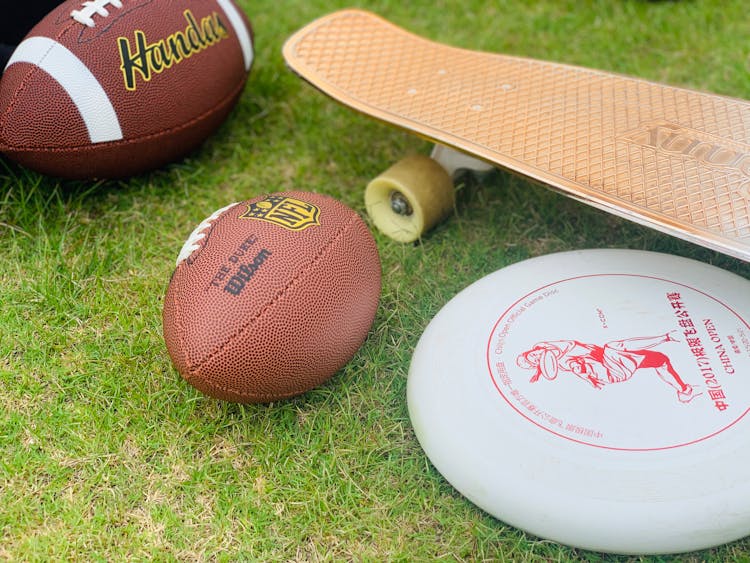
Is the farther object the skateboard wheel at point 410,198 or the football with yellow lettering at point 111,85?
the skateboard wheel at point 410,198

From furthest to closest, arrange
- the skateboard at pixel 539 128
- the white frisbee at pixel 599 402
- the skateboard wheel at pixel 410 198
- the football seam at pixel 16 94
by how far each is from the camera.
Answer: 1. the skateboard wheel at pixel 410 198
2. the football seam at pixel 16 94
3. the skateboard at pixel 539 128
4. the white frisbee at pixel 599 402

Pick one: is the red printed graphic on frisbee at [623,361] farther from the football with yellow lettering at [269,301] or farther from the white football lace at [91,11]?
the white football lace at [91,11]

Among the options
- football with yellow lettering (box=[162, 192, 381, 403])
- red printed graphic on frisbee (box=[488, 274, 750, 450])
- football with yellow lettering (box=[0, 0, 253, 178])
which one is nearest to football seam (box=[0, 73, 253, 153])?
football with yellow lettering (box=[0, 0, 253, 178])

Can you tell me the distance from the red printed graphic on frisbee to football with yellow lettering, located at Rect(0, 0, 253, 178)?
3.76 feet

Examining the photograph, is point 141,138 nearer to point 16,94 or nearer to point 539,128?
point 16,94

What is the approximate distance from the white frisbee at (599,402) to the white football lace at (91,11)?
49.0 inches

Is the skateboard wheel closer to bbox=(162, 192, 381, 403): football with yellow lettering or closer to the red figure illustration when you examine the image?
bbox=(162, 192, 381, 403): football with yellow lettering

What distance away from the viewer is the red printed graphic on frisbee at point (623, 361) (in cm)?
157

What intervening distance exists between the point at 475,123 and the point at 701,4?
1644 mm

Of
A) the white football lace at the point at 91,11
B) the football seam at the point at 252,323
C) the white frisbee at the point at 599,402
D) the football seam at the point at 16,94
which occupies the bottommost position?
the white frisbee at the point at 599,402

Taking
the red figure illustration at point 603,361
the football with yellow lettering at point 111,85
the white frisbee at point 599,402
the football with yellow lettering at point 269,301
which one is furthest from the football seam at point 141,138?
the red figure illustration at point 603,361

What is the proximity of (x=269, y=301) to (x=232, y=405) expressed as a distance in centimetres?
35

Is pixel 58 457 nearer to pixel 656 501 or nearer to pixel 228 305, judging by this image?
pixel 228 305

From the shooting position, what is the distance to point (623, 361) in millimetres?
1672
